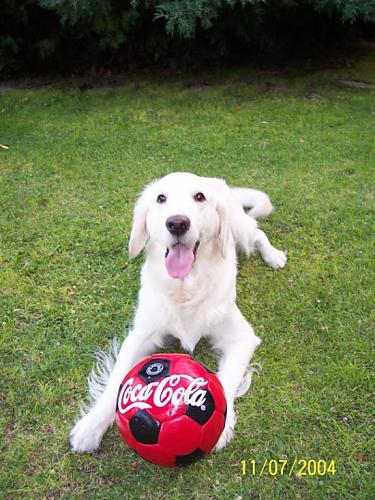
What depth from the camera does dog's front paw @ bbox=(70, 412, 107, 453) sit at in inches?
92.9

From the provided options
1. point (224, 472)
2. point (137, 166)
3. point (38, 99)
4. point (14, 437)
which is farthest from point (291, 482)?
point (38, 99)

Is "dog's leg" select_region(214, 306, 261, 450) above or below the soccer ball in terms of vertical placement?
below

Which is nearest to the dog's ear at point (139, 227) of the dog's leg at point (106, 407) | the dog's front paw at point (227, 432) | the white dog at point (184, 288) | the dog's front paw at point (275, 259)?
the white dog at point (184, 288)

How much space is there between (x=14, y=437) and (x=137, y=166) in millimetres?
3268

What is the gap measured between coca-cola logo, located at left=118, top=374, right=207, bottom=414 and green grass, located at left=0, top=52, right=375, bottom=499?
1.44ft

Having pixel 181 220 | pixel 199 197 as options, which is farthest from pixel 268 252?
pixel 181 220

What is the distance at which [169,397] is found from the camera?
200cm

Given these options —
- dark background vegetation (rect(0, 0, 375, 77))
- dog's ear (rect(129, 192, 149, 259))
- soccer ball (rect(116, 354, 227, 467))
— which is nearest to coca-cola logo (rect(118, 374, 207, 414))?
soccer ball (rect(116, 354, 227, 467))

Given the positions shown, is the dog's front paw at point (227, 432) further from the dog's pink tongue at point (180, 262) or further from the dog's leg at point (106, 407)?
the dog's pink tongue at point (180, 262)

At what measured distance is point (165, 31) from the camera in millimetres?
7078

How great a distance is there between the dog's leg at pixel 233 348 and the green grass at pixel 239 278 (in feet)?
0.33

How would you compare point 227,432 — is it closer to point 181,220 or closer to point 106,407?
point 106,407

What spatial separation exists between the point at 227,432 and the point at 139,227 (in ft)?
3.81
